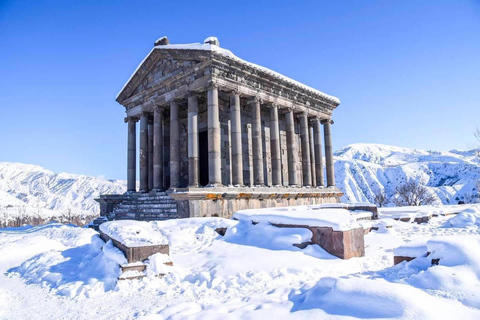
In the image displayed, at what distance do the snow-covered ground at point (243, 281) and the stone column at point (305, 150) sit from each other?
12.2 meters

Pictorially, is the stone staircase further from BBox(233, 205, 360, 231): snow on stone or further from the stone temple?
BBox(233, 205, 360, 231): snow on stone

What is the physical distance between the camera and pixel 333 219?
7707mm

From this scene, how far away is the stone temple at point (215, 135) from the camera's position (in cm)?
1533

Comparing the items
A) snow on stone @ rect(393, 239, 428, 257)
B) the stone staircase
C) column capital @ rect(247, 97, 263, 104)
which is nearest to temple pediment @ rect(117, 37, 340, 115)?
column capital @ rect(247, 97, 263, 104)

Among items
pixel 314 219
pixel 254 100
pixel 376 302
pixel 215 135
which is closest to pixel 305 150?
pixel 254 100

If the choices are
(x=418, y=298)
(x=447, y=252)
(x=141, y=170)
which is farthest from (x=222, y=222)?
(x=141, y=170)

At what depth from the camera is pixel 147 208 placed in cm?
1553

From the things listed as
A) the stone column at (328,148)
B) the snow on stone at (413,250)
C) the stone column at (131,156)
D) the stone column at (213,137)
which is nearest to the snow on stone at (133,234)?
the snow on stone at (413,250)

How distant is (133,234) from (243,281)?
3.04 m

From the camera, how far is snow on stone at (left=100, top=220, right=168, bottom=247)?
6745 millimetres

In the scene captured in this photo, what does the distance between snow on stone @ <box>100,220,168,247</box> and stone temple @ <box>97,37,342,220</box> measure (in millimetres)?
5187

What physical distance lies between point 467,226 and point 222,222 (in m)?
9.03

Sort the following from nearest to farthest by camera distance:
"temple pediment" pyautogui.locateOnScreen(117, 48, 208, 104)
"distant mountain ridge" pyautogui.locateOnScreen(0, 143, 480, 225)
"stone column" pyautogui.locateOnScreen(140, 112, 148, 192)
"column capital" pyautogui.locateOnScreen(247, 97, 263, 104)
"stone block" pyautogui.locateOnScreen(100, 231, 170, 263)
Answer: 1. "stone block" pyautogui.locateOnScreen(100, 231, 170, 263)
2. "temple pediment" pyautogui.locateOnScreen(117, 48, 208, 104)
3. "column capital" pyautogui.locateOnScreen(247, 97, 263, 104)
4. "stone column" pyautogui.locateOnScreen(140, 112, 148, 192)
5. "distant mountain ridge" pyautogui.locateOnScreen(0, 143, 480, 225)

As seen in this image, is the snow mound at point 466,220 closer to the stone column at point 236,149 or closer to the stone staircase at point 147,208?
the stone column at point 236,149
